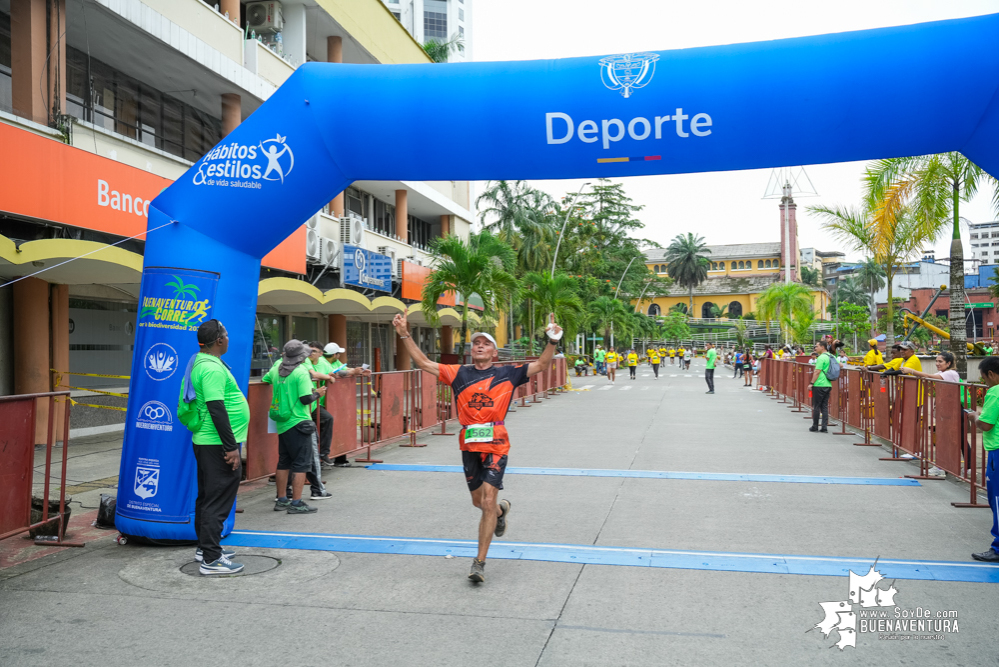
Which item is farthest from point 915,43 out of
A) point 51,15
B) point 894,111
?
point 51,15

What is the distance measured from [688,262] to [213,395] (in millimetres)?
108252

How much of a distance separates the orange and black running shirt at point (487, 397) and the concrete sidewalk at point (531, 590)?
3.10ft

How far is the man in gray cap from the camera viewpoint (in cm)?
761

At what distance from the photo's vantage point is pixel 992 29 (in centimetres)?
547

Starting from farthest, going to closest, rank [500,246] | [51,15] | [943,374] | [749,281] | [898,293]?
[749,281] < [898,293] < [500,246] < [51,15] < [943,374]

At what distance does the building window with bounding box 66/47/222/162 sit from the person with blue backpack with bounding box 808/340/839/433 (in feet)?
48.3

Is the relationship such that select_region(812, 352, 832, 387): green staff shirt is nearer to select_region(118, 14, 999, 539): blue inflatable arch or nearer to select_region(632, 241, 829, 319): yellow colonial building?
select_region(118, 14, 999, 539): blue inflatable arch

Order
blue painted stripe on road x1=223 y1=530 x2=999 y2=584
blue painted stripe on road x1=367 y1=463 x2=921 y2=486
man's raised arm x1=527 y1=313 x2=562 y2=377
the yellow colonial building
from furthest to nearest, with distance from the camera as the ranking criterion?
the yellow colonial building < blue painted stripe on road x1=367 y1=463 x2=921 y2=486 < blue painted stripe on road x1=223 y1=530 x2=999 y2=584 < man's raised arm x1=527 y1=313 x2=562 y2=377

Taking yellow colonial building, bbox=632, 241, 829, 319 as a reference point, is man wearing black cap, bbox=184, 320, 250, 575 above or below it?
below

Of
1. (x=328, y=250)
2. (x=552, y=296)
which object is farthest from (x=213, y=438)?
(x=552, y=296)

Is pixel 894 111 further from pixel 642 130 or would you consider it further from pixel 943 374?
pixel 943 374

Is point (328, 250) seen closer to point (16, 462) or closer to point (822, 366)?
point (822, 366)

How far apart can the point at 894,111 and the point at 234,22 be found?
52.4 feet

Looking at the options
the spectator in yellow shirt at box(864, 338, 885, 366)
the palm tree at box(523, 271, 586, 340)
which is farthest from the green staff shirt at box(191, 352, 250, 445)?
the palm tree at box(523, 271, 586, 340)
